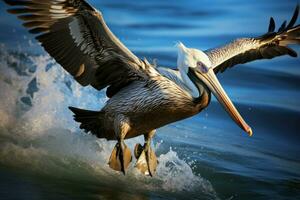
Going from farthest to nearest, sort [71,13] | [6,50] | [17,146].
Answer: [6,50], [17,146], [71,13]

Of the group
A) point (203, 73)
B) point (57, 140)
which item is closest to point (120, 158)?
point (203, 73)

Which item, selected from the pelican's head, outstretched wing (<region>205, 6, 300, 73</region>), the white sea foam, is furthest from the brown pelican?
the white sea foam

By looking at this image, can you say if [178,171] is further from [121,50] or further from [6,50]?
[6,50]

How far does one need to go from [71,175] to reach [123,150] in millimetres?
697

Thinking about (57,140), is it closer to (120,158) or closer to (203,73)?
(120,158)

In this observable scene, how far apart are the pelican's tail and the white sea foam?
481 mm

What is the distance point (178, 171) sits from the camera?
757 centimetres

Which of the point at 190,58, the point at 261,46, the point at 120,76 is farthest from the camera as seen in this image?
the point at 261,46

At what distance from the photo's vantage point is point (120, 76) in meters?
6.75

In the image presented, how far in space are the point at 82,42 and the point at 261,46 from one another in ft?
7.16

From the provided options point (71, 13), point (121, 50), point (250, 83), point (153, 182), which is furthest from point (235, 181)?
point (250, 83)

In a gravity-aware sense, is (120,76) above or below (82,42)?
below

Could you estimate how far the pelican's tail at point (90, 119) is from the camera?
22.0 feet

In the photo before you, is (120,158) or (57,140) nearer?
(120,158)
